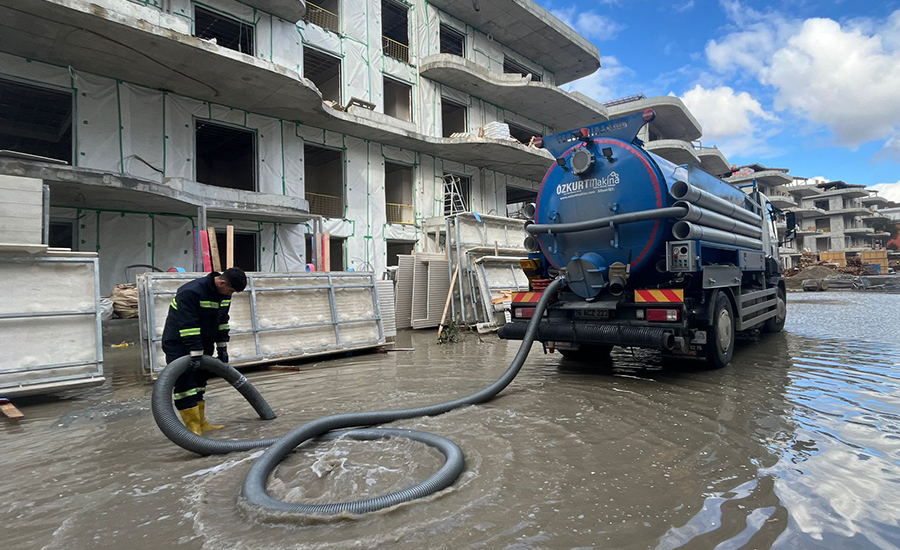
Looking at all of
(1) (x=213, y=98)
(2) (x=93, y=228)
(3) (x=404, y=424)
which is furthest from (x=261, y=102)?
(3) (x=404, y=424)

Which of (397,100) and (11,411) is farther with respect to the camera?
(397,100)

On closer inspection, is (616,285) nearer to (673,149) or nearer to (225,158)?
(225,158)

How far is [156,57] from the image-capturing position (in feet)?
38.4

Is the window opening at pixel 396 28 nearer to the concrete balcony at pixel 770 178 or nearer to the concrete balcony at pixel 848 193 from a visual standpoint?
the concrete balcony at pixel 770 178

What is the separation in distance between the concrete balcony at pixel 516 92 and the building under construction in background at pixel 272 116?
0.12 meters

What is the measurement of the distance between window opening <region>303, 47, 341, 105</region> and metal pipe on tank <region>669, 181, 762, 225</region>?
14571mm

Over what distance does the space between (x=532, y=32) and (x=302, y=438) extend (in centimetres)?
2488

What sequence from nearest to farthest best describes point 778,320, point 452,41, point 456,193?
point 778,320, point 456,193, point 452,41

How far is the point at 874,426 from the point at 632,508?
2.93 m

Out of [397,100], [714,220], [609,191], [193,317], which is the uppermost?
[397,100]

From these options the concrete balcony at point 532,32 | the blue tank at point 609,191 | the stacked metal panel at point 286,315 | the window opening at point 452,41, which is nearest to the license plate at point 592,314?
the blue tank at point 609,191

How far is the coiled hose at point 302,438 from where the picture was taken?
106 inches

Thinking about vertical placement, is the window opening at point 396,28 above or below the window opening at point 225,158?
above

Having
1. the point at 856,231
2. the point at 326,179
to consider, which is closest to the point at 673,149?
the point at 326,179
